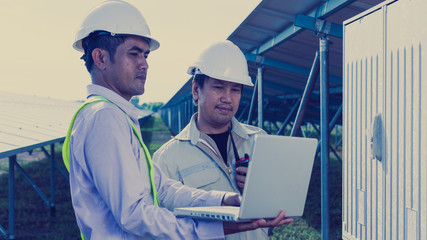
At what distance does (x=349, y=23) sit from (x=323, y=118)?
54.1 inches

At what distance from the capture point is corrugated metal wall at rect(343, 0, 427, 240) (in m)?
2.65

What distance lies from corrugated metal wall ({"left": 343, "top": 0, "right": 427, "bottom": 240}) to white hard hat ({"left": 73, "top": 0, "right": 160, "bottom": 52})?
62.4 inches

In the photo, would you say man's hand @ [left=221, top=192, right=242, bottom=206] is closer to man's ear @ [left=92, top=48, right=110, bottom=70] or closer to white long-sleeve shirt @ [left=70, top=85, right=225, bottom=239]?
white long-sleeve shirt @ [left=70, top=85, right=225, bottom=239]

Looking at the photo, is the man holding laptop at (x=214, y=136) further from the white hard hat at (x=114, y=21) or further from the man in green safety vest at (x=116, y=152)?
the white hard hat at (x=114, y=21)

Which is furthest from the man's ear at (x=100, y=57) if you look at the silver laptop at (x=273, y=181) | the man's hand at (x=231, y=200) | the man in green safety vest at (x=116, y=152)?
the man's hand at (x=231, y=200)

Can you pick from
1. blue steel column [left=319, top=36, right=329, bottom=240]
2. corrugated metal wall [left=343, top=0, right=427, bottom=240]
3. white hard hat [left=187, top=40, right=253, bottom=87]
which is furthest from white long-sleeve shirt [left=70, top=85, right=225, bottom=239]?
blue steel column [left=319, top=36, right=329, bottom=240]

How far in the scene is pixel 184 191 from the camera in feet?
8.36

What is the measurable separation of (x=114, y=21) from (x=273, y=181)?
1.09 metres

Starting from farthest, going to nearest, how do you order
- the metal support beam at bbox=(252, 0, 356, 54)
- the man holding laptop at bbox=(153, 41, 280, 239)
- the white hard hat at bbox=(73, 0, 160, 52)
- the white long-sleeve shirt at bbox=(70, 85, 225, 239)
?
1. the metal support beam at bbox=(252, 0, 356, 54)
2. the man holding laptop at bbox=(153, 41, 280, 239)
3. the white hard hat at bbox=(73, 0, 160, 52)
4. the white long-sleeve shirt at bbox=(70, 85, 225, 239)

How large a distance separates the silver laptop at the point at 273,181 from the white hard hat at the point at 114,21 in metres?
0.85

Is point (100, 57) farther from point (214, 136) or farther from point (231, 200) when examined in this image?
point (214, 136)

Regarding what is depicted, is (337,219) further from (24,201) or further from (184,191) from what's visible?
(24,201)

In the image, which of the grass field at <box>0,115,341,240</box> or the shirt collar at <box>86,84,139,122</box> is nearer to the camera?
the shirt collar at <box>86,84,139,122</box>

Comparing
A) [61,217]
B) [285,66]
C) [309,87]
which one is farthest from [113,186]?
[61,217]
